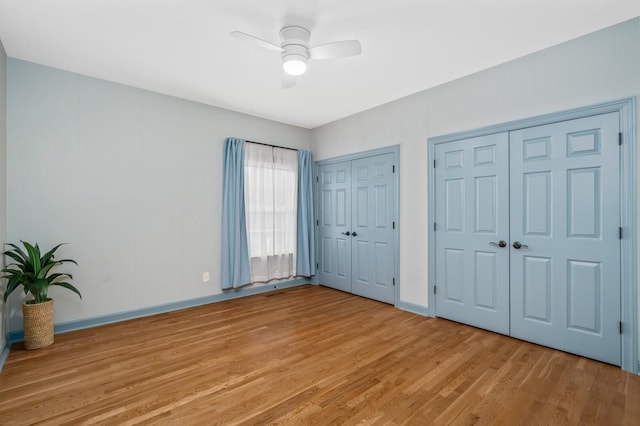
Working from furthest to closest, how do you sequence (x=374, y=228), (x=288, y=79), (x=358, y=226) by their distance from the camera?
(x=358, y=226) < (x=374, y=228) < (x=288, y=79)

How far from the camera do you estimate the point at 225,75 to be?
11.2 ft

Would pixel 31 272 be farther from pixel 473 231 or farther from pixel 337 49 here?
pixel 473 231

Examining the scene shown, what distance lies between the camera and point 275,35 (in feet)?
8.71

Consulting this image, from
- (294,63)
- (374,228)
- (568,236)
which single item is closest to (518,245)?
(568,236)

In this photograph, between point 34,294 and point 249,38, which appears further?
point 34,294

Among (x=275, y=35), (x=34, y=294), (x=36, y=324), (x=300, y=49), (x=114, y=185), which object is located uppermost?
(x=275, y=35)

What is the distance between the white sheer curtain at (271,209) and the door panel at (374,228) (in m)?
1.10

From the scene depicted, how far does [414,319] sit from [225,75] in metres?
3.55

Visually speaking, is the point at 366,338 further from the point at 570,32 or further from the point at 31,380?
the point at 570,32

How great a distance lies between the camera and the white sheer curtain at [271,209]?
4762 millimetres

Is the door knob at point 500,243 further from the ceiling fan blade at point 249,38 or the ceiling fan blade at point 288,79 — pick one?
the ceiling fan blade at point 249,38

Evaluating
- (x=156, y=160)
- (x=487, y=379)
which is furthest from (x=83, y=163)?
(x=487, y=379)

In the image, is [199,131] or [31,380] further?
[199,131]

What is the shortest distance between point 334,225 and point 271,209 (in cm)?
108
